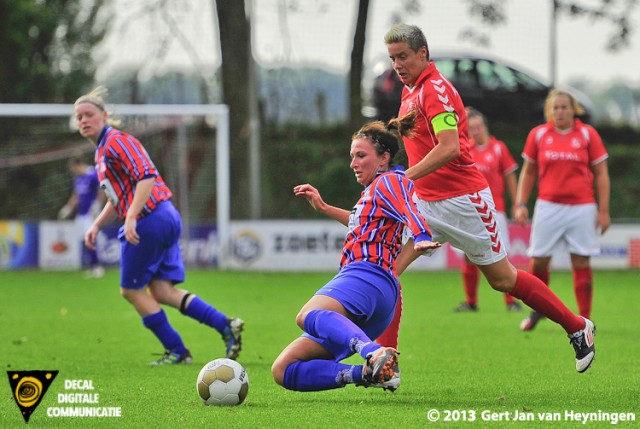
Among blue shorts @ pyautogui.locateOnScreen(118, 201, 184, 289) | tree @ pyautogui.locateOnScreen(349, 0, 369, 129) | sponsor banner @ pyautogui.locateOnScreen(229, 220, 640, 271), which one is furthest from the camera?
tree @ pyautogui.locateOnScreen(349, 0, 369, 129)

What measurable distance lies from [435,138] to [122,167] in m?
2.33

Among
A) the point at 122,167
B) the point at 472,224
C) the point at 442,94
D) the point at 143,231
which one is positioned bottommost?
the point at 143,231

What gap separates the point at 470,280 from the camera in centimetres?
1225

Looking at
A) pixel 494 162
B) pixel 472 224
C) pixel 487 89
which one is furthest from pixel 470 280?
pixel 487 89

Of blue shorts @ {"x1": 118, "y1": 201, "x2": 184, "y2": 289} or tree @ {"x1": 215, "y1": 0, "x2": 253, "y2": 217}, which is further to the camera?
tree @ {"x1": 215, "y1": 0, "x2": 253, "y2": 217}

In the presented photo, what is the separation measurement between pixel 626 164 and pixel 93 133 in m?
18.5

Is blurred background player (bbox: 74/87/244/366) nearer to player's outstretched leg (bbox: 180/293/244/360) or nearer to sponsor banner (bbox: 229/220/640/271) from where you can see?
player's outstretched leg (bbox: 180/293/244/360)

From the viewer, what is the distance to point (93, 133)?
26.6ft

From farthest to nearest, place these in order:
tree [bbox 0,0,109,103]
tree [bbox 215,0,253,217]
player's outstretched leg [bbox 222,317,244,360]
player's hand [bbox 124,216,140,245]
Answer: tree [bbox 0,0,109,103] < tree [bbox 215,0,253,217] < player's outstretched leg [bbox 222,317,244,360] < player's hand [bbox 124,216,140,245]

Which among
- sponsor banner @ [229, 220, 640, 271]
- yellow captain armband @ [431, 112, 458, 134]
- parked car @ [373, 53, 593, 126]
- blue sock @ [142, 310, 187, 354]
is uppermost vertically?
parked car @ [373, 53, 593, 126]

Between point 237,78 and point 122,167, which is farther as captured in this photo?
point 237,78

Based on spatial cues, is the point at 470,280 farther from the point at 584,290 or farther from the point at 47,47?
the point at 47,47

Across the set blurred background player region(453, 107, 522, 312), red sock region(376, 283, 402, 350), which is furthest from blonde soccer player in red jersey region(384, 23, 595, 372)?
blurred background player region(453, 107, 522, 312)

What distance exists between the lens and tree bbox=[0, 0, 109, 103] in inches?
1134
